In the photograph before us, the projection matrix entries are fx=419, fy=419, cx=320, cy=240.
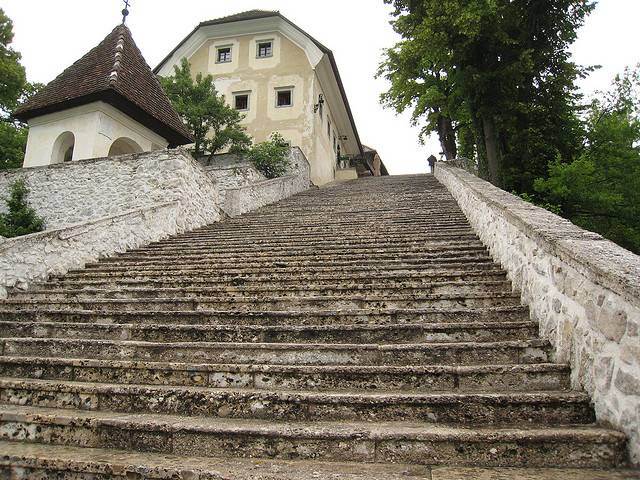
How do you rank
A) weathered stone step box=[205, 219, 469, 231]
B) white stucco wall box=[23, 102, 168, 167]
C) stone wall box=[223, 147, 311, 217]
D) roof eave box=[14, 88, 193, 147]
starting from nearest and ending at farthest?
weathered stone step box=[205, 219, 469, 231] < roof eave box=[14, 88, 193, 147] < white stucco wall box=[23, 102, 168, 167] < stone wall box=[223, 147, 311, 217]

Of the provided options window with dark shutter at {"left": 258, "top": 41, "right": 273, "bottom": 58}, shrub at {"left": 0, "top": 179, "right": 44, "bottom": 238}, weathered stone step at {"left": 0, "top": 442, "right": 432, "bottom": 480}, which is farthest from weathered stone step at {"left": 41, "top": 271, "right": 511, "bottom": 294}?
window with dark shutter at {"left": 258, "top": 41, "right": 273, "bottom": 58}

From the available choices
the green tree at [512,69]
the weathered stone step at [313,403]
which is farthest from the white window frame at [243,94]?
the weathered stone step at [313,403]

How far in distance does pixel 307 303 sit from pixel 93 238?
434 centimetres

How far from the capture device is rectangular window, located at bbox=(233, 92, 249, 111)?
2189 cm

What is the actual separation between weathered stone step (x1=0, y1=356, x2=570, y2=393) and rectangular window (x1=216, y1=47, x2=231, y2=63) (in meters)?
22.0

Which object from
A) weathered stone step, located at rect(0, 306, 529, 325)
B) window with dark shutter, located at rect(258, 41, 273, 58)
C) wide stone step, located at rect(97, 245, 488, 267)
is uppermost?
Answer: window with dark shutter, located at rect(258, 41, 273, 58)

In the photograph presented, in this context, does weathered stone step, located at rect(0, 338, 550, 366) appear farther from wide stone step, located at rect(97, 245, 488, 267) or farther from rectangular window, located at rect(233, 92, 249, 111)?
rectangular window, located at rect(233, 92, 249, 111)

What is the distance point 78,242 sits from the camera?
655cm

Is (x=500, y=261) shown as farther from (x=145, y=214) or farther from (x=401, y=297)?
(x=145, y=214)

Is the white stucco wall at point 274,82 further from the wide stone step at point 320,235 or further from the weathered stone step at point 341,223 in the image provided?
the wide stone step at point 320,235

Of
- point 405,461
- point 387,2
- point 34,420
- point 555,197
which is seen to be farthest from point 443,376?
point 387,2

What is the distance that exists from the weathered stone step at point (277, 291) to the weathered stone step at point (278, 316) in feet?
1.68

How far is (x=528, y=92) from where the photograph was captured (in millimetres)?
13734

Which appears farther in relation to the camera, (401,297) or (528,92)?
(528,92)
